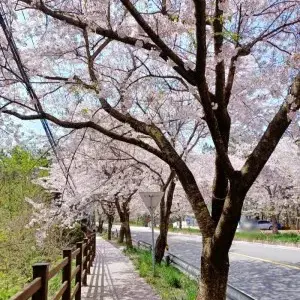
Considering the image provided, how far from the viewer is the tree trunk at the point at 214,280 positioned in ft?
19.0

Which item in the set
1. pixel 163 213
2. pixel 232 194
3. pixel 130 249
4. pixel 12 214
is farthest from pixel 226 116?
pixel 130 249

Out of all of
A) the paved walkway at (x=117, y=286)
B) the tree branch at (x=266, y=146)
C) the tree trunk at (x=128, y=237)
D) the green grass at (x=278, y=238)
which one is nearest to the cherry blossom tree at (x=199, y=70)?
the tree branch at (x=266, y=146)

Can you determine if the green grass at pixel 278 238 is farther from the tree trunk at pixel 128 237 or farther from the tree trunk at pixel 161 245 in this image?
the tree trunk at pixel 161 245

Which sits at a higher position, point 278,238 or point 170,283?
point 278,238

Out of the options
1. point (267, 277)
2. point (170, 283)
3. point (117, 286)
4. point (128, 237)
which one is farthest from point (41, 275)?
point (128, 237)

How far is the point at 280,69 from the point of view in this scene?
331 inches

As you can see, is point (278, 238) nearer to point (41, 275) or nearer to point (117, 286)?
point (117, 286)

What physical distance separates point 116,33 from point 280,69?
4.08m

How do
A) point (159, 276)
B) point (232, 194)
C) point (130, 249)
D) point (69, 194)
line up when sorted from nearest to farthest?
point (232, 194)
point (159, 276)
point (69, 194)
point (130, 249)

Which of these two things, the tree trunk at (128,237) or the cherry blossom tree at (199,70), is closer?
the cherry blossom tree at (199,70)

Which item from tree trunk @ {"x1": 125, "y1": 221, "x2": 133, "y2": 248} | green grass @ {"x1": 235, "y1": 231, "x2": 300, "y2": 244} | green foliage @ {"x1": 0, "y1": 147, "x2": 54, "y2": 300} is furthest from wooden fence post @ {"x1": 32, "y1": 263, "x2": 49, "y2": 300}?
green grass @ {"x1": 235, "y1": 231, "x2": 300, "y2": 244}

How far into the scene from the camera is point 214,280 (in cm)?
582

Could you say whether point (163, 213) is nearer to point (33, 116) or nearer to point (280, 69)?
point (280, 69)

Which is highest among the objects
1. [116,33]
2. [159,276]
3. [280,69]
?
[280,69]
